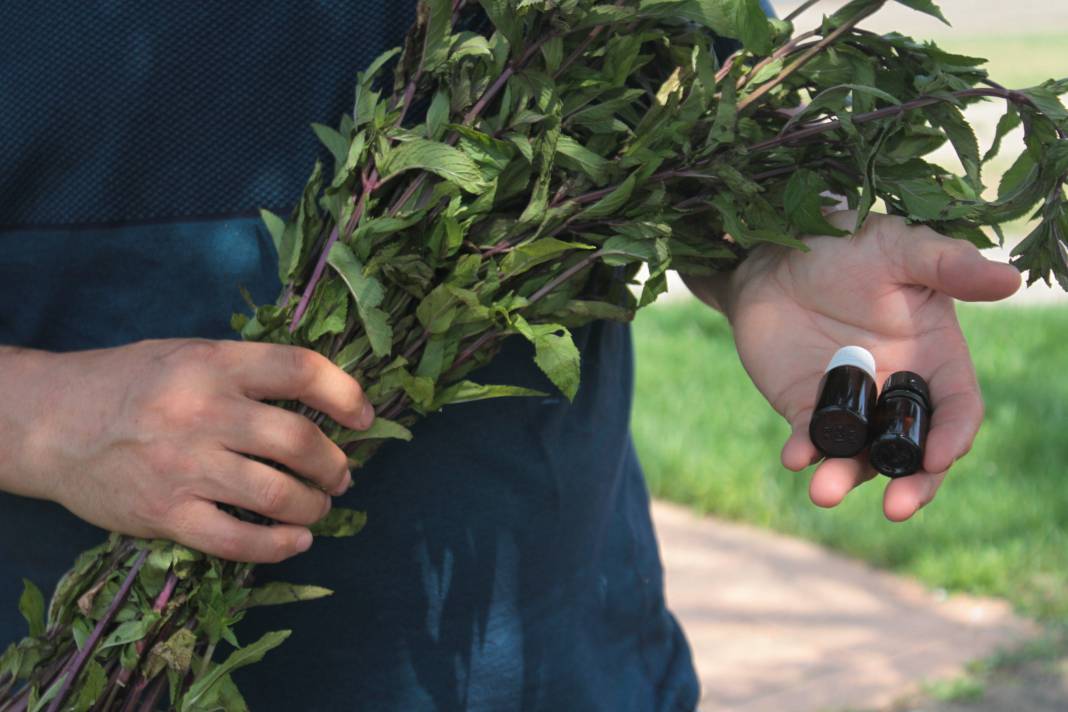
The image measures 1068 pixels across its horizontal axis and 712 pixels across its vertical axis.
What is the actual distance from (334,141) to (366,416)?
353mm

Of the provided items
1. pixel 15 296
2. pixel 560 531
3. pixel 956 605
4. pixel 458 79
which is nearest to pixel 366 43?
pixel 458 79

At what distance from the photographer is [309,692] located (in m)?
1.74

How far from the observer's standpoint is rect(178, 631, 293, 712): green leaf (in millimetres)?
1497

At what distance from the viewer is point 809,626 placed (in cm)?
403

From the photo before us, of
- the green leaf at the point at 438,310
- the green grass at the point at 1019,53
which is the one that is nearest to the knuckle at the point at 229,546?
the green leaf at the point at 438,310

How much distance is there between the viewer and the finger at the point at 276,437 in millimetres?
1460

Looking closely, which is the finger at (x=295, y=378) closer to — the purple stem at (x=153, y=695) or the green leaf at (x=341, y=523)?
the green leaf at (x=341, y=523)

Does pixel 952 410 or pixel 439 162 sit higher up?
pixel 439 162

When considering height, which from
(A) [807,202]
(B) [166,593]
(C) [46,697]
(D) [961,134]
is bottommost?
(C) [46,697]

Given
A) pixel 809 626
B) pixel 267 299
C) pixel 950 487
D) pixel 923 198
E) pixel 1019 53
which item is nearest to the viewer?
pixel 923 198

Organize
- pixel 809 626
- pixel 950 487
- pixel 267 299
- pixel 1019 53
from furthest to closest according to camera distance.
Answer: pixel 1019 53, pixel 950 487, pixel 809 626, pixel 267 299

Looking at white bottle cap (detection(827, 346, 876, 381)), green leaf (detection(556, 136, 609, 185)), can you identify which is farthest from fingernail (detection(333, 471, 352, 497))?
white bottle cap (detection(827, 346, 876, 381))

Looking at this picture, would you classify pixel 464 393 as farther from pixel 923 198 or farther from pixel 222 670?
pixel 923 198

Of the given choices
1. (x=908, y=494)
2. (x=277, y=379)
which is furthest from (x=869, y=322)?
(x=277, y=379)
